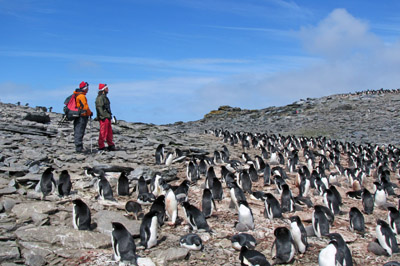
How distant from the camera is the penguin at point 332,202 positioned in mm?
9750

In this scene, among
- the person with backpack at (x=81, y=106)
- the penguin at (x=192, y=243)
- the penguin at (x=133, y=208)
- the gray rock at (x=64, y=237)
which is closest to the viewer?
the gray rock at (x=64, y=237)

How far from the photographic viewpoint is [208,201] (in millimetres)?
8555

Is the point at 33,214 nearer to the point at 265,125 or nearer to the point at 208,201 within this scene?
the point at 208,201

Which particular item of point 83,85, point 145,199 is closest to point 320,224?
point 145,199

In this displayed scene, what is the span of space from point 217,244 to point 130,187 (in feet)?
12.4

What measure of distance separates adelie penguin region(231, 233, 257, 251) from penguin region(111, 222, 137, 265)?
186cm

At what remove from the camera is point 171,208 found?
26.7ft

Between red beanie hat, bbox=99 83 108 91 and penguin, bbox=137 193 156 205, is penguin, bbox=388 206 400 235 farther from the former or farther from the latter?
red beanie hat, bbox=99 83 108 91

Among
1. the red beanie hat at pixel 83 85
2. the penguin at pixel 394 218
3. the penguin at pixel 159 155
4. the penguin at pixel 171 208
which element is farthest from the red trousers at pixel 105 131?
the penguin at pixel 394 218

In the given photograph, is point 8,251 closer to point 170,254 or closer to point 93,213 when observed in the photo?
point 93,213

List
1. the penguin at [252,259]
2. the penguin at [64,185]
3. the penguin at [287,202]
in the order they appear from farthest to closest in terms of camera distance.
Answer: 1. the penguin at [287,202]
2. the penguin at [64,185]
3. the penguin at [252,259]

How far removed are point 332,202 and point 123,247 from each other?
6.00m

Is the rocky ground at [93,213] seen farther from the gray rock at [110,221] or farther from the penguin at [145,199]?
the penguin at [145,199]

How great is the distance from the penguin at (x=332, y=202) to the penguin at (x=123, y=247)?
579cm
